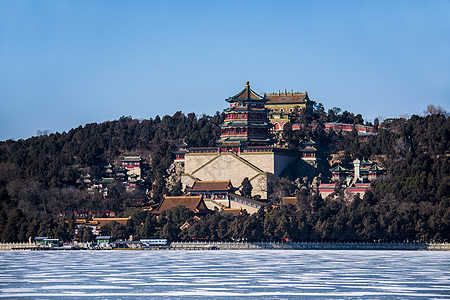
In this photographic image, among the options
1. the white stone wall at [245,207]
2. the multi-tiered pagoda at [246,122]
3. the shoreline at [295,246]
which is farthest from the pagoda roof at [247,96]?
the shoreline at [295,246]

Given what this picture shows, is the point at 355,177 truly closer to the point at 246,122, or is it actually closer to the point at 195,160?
the point at 246,122

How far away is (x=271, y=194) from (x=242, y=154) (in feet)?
21.0

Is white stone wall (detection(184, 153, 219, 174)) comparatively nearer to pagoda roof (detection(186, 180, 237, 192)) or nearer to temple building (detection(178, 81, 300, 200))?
temple building (detection(178, 81, 300, 200))

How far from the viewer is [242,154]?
89.7m

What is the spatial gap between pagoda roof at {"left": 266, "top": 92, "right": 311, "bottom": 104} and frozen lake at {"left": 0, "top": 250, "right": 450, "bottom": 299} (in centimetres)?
5194

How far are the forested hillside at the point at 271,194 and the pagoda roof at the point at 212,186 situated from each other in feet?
13.2

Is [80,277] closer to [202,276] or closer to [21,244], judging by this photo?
[202,276]

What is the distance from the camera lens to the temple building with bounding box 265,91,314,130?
10709cm

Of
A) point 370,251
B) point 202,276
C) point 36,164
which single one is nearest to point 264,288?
point 202,276

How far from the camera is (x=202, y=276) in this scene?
1783 inches

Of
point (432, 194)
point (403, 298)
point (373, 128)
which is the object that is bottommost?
point (403, 298)

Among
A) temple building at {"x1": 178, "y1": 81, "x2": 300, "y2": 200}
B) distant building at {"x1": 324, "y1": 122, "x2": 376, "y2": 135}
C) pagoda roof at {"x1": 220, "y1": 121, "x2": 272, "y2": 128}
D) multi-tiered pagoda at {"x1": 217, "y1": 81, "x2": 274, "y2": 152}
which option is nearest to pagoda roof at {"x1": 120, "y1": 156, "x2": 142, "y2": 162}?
temple building at {"x1": 178, "y1": 81, "x2": 300, "y2": 200}

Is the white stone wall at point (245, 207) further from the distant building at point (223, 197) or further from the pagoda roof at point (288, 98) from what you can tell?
the pagoda roof at point (288, 98)

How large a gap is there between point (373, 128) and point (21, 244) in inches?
1492
